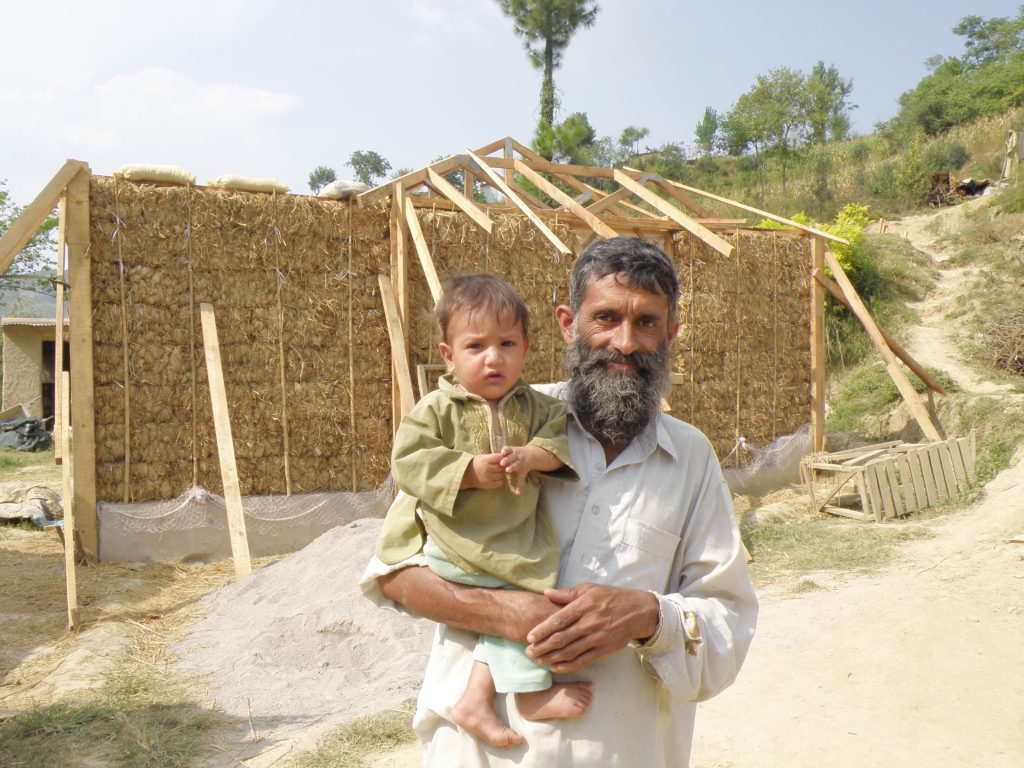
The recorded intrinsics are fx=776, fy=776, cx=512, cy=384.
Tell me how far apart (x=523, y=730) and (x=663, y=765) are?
32 cm

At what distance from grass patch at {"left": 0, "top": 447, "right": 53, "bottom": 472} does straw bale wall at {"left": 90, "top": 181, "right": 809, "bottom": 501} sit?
27.1ft

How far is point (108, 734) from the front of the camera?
12.6 feet

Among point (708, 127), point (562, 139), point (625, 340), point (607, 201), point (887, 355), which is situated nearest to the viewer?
point (625, 340)

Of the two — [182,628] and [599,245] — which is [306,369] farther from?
[599,245]

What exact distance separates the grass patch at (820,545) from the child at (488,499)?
17.1ft

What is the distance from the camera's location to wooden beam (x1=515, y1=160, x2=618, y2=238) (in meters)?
6.63

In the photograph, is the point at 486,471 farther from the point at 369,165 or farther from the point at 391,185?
the point at 369,165

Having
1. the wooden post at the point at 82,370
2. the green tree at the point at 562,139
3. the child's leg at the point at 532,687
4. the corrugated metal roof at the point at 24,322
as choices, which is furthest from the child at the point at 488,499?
the green tree at the point at 562,139

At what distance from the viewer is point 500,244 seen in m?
7.80

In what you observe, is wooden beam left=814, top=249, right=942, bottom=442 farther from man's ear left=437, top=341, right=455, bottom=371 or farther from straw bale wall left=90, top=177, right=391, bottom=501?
man's ear left=437, top=341, right=455, bottom=371

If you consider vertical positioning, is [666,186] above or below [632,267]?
above

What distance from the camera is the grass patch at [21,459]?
1341 cm

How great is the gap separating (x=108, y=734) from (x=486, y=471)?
3.42 m

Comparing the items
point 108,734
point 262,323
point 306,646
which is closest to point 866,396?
point 262,323
